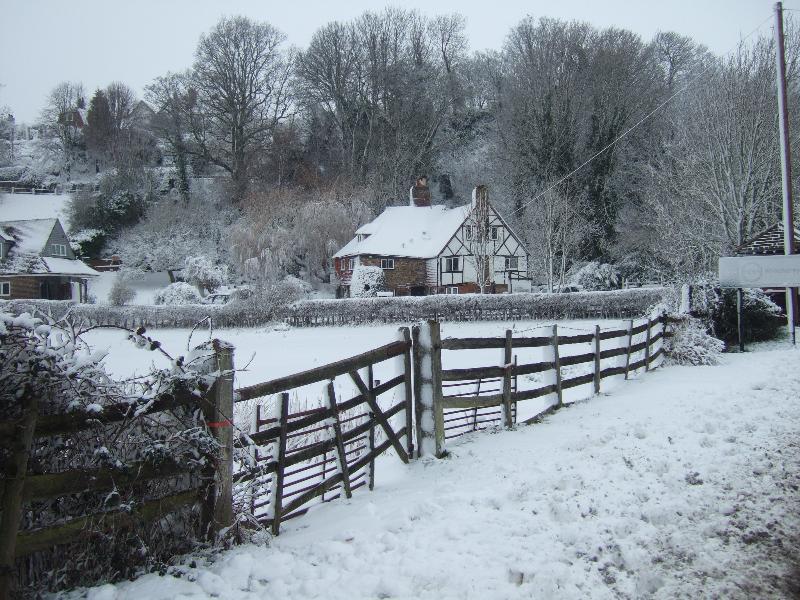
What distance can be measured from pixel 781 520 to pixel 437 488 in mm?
2633

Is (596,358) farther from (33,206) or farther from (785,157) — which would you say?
(33,206)

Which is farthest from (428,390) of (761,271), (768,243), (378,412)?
(768,243)

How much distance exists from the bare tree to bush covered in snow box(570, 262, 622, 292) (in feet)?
105

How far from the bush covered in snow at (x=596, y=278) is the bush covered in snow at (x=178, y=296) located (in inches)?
1009

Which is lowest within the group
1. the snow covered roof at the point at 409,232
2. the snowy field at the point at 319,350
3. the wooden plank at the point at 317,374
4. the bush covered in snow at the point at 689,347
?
the snowy field at the point at 319,350

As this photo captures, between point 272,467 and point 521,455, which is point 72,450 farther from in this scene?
point 521,455

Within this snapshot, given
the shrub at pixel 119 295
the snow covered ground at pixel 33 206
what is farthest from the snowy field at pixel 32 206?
the shrub at pixel 119 295

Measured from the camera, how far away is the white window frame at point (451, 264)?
127ft

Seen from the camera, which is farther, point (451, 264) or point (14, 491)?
point (451, 264)

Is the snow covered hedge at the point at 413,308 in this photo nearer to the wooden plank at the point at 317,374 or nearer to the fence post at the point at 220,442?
the wooden plank at the point at 317,374

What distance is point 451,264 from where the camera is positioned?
127 feet

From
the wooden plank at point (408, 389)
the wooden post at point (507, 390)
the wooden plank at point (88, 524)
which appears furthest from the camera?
the wooden post at point (507, 390)

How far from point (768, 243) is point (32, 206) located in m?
63.1

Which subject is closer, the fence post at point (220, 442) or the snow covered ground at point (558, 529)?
the snow covered ground at point (558, 529)
